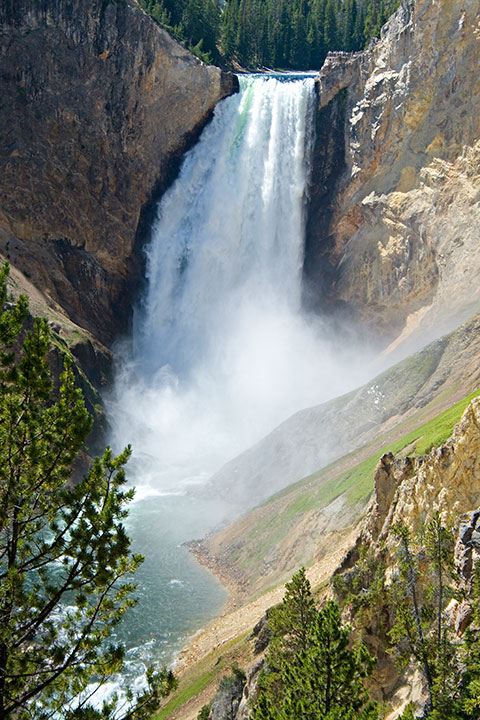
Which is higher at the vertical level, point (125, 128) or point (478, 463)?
point (125, 128)

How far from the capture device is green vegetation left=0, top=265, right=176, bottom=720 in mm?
7969

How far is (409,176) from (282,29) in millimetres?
57878

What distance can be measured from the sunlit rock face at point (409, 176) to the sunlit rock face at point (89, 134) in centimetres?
1819

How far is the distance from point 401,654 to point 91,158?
5609cm

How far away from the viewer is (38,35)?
2199 inches

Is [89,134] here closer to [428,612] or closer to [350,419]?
[350,419]

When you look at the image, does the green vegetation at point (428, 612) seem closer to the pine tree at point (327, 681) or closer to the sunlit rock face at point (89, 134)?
the pine tree at point (327, 681)

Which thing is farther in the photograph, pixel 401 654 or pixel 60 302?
pixel 60 302

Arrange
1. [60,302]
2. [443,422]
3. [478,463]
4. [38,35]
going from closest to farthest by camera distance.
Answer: [478,463], [443,422], [60,302], [38,35]

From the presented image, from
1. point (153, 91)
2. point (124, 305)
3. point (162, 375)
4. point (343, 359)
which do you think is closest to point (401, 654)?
point (343, 359)

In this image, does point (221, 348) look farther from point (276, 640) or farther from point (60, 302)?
point (276, 640)

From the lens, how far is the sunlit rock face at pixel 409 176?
1683 inches

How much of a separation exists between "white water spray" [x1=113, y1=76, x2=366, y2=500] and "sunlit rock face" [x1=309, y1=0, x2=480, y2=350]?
4619mm

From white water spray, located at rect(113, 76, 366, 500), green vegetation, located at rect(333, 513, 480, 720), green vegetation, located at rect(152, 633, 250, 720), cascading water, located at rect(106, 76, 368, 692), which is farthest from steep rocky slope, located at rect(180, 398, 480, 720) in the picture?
white water spray, located at rect(113, 76, 366, 500)
